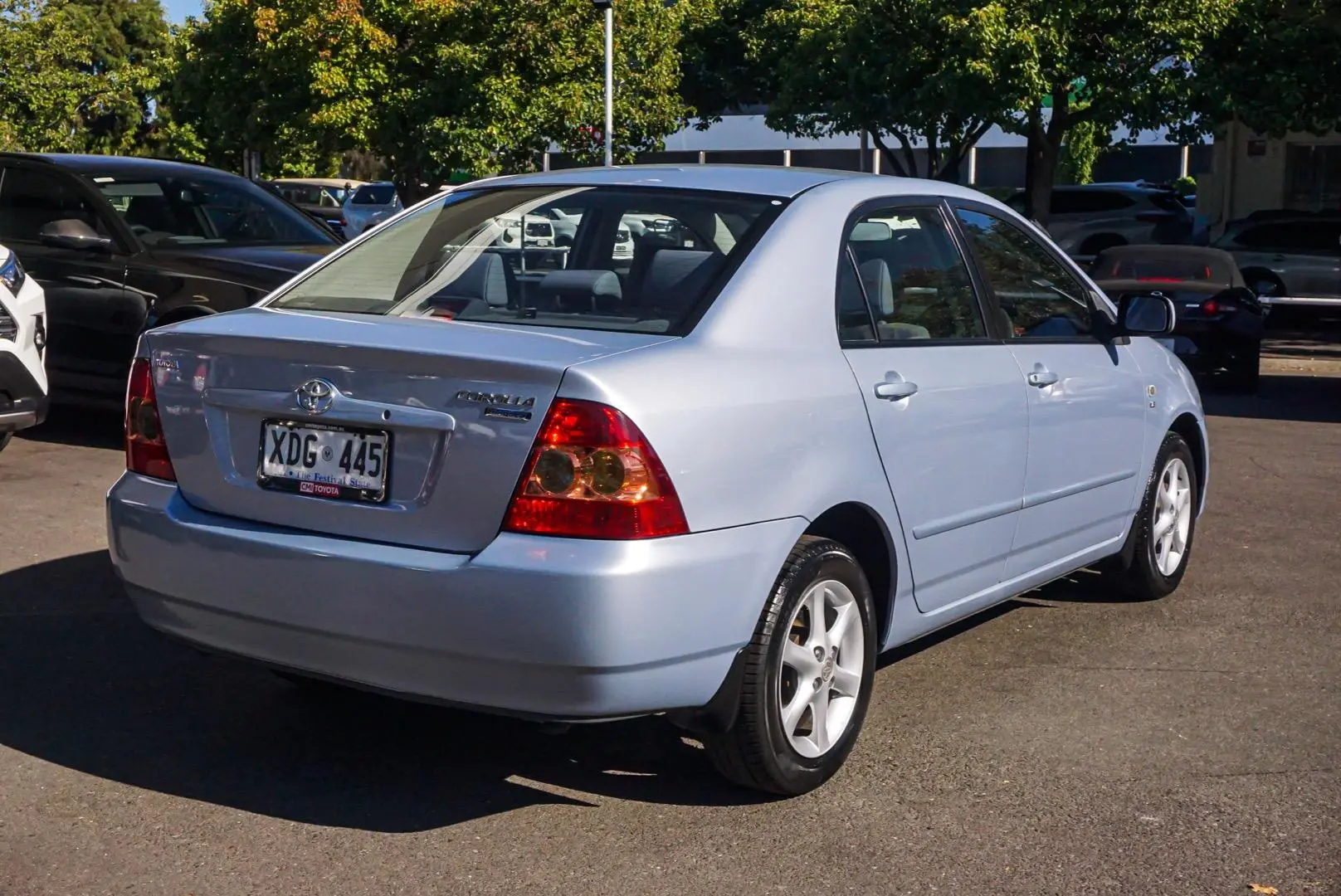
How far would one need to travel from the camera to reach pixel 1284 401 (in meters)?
14.6

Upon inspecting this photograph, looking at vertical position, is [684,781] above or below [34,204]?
below

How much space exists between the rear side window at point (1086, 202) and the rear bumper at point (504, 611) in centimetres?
2756

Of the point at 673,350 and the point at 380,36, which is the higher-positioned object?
the point at 380,36

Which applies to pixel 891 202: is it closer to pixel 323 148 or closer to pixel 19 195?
pixel 19 195

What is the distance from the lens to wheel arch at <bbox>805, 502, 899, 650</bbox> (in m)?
4.39

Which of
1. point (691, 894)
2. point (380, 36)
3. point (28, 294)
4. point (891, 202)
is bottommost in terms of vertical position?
point (691, 894)

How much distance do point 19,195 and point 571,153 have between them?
81.2 feet

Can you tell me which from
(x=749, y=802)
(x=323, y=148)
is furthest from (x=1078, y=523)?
(x=323, y=148)

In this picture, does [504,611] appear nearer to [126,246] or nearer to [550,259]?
[550,259]

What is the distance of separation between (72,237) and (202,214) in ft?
3.23

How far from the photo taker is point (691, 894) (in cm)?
371

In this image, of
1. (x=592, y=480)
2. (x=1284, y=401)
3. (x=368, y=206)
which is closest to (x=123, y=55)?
(x=368, y=206)

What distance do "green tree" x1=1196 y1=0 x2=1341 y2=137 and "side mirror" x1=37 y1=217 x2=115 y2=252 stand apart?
17.6m

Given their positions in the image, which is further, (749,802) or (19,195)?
(19,195)
